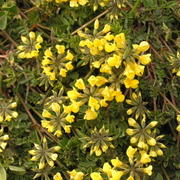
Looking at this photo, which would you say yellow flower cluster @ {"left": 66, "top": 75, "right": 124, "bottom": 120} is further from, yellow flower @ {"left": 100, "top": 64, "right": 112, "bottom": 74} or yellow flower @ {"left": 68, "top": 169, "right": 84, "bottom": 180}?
yellow flower @ {"left": 68, "top": 169, "right": 84, "bottom": 180}

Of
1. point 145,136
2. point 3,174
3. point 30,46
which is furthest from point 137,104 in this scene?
point 3,174

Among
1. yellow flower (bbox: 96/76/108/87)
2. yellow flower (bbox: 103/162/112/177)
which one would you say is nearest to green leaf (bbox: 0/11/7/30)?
yellow flower (bbox: 96/76/108/87)

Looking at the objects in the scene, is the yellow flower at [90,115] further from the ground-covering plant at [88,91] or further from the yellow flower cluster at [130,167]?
the yellow flower cluster at [130,167]

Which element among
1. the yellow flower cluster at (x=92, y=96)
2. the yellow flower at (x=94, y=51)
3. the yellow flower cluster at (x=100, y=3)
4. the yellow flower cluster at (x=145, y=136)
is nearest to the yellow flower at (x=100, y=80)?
the yellow flower cluster at (x=92, y=96)

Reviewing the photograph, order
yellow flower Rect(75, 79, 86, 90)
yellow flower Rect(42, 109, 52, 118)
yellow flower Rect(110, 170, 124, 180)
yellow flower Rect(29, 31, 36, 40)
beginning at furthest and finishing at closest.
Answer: yellow flower Rect(29, 31, 36, 40) < yellow flower Rect(42, 109, 52, 118) < yellow flower Rect(75, 79, 86, 90) < yellow flower Rect(110, 170, 124, 180)

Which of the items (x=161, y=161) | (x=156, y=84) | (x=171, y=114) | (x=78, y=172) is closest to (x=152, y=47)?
(x=156, y=84)
